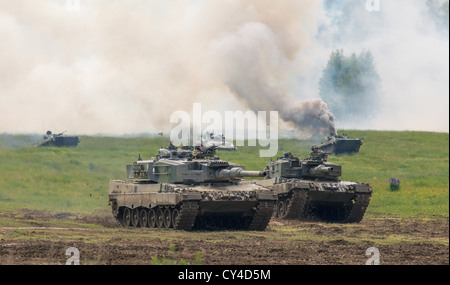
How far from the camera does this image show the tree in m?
43.0

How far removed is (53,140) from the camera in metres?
60.6

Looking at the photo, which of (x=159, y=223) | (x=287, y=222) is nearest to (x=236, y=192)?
(x=159, y=223)

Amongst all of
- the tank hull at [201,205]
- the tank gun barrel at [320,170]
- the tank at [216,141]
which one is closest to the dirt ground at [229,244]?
the tank hull at [201,205]

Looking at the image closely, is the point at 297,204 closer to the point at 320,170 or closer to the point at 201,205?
the point at 320,170

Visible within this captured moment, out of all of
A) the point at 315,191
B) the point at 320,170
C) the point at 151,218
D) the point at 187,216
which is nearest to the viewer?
the point at 187,216

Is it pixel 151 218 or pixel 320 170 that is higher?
pixel 320 170

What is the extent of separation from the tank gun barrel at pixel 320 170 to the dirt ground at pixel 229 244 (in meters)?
2.75

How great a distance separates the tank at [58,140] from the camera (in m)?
60.4

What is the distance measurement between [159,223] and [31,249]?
11.7m

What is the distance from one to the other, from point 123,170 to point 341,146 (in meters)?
17.5

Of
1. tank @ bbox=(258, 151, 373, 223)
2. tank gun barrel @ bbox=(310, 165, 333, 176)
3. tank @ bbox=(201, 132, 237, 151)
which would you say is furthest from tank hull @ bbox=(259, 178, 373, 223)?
tank @ bbox=(201, 132, 237, 151)

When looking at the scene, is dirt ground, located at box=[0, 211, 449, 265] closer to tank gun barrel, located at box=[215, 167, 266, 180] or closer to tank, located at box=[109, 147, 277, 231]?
tank, located at box=[109, 147, 277, 231]

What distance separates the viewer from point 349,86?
49.2 m

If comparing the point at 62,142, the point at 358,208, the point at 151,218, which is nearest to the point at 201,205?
the point at 151,218
